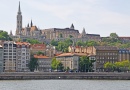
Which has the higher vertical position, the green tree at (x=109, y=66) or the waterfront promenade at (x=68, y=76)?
the green tree at (x=109, y=66)

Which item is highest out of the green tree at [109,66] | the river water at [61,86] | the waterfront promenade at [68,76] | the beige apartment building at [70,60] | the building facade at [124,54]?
the building facade at [124,54]

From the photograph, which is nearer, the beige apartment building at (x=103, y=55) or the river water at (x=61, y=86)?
the river water at (x=61, y=86)

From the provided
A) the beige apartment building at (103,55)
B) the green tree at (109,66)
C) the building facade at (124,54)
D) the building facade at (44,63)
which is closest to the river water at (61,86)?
the green tree at (109,66)

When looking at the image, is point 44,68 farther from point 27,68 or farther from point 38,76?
point 38,76

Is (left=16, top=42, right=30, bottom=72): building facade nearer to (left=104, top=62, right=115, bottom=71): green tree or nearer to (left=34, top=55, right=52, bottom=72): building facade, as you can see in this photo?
(left=34, top=55, right=52, bottom=72): building facade

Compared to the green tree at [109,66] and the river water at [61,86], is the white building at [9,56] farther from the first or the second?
the river water at [61,86]

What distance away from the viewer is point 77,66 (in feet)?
446

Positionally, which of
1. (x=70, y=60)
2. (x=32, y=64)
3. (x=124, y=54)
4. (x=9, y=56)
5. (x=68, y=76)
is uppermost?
(x=124, y=54)

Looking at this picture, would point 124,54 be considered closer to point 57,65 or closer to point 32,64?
point 57,65

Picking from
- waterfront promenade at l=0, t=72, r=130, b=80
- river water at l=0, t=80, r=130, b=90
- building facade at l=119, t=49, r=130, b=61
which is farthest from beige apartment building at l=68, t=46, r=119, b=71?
river water at l=0, t=80, r=130, b=90

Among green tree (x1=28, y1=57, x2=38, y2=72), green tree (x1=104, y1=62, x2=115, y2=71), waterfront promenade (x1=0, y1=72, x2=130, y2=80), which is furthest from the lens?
green tree (x1=104, y1=62, x2=115, y2=71)

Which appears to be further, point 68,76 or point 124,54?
point 124,54

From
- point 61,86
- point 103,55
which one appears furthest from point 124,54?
point 61,86

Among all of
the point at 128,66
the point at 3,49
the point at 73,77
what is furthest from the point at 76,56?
the point at 73,77
